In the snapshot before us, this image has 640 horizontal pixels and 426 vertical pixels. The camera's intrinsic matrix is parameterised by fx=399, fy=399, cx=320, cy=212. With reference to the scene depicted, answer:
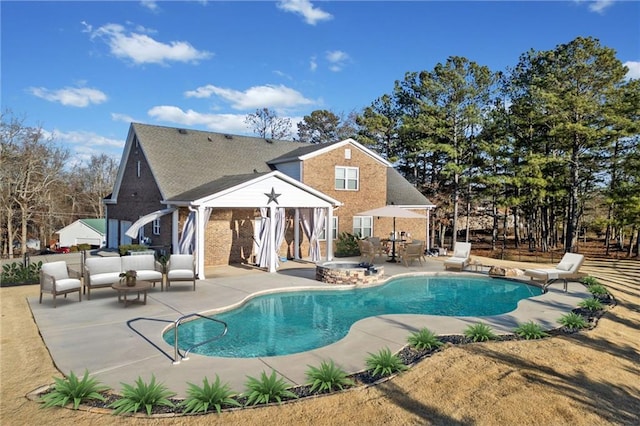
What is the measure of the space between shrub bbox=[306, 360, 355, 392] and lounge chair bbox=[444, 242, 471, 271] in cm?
1249

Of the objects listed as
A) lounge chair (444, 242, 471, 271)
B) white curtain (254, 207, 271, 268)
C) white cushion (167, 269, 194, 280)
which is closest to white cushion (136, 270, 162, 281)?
white cushion (167, 269, 194, 280)

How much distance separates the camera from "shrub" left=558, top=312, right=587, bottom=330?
8938mm

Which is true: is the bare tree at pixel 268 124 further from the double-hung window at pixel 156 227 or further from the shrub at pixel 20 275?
the shrub at pixel 20 275

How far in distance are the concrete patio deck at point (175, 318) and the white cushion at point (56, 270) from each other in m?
0.68

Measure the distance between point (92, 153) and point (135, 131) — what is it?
3614 cm

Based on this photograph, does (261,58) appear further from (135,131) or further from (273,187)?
(273,187)

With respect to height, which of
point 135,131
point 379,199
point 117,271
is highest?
point 135,131

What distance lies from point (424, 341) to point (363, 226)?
15508 mm

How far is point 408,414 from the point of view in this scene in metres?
4.91

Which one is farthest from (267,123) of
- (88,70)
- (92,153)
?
(88,70)

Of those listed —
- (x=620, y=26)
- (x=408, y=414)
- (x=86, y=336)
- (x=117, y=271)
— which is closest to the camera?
(x=408, y=414)

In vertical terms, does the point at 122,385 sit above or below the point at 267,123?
below

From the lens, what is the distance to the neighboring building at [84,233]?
121ft

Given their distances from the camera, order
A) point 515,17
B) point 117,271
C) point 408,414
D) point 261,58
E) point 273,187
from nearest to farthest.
→ point 408,414
point 117,271
point 273,187
point 515,17
point 261,58
